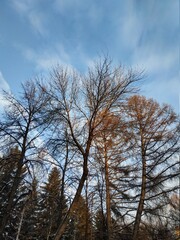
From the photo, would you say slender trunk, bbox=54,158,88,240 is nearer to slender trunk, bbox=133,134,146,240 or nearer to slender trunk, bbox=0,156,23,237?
slender trunk, bbox=0,156,23,237

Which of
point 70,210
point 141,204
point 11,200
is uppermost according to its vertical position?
point 141,204

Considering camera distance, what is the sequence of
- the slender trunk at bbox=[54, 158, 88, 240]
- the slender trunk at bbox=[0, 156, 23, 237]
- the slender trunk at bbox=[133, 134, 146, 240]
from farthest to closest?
the slender trunk at bbox=[133, 134, 146, 240], the slender trunk at bbox=[0, 156, 23, 237], the slender trunk at bbox=[54, 158, 88, 240]

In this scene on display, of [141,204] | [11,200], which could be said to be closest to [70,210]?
[11,200]

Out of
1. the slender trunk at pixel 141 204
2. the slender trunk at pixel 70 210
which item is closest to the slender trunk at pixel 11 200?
the slender trunk at pixel 70 210

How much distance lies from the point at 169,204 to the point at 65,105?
6.59 m

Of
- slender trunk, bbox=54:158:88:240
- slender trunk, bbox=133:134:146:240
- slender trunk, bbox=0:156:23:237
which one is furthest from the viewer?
slender trunk, bbox=133:134:146:240

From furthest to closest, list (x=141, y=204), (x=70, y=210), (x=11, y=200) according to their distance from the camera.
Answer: (x=141, y=204)
(x=11, y=200)
(x=70, y=210)

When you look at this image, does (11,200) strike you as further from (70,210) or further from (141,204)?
(141,204)

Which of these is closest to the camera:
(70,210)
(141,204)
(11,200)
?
(70,210)

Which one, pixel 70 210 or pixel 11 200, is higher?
pixel 11 200

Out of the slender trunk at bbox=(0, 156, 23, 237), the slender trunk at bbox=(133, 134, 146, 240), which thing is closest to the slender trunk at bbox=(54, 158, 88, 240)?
the slender trunk at bbox=(0, 156, 23, 237)

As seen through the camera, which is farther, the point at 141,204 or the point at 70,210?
the point at 141,204

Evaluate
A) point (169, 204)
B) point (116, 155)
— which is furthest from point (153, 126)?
point (169, 204)

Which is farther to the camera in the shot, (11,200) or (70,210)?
(11,200)
